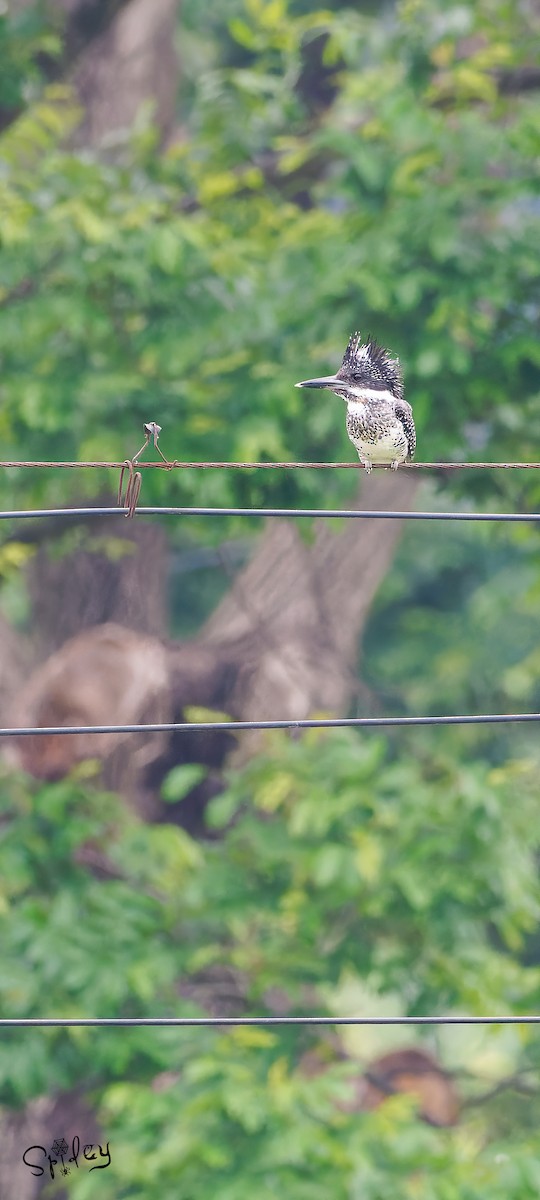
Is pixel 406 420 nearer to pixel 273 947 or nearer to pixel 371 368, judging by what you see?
pixel 371 368

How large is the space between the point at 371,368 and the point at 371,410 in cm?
33

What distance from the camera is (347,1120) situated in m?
6.78

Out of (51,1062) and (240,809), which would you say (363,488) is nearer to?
(240,809)

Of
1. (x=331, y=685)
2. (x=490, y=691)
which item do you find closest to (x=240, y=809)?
(x=331, y=685)

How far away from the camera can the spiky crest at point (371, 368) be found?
5637 mm

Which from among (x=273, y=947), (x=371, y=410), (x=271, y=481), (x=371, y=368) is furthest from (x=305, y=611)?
(x=371, y=410)

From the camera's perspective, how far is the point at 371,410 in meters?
5.51

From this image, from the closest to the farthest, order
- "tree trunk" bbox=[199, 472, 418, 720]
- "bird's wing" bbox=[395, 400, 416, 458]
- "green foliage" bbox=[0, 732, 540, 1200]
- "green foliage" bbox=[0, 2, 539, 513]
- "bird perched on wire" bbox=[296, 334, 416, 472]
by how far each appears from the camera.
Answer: "bird perched on wire" bbox=[296, 334, 416, 472] < "bird's wing" bbox=[395, 400, 416, 458] < "green foliage" bbox=[0, 732, 540, 1200] < "green foliage" bbox=[0, 2, 539, 513] < "tree trunk" bbox=[199, 472, 418, 720]

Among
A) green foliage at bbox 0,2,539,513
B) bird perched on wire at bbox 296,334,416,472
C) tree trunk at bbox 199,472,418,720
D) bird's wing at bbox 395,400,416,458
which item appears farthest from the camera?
tree trunk at bbox 199,472,418,720

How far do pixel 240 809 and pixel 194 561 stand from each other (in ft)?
14.1

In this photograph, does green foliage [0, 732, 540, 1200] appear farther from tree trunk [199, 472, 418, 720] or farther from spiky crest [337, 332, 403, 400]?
spiky crest [337, 332, 403, 400]

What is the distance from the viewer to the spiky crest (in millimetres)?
5637

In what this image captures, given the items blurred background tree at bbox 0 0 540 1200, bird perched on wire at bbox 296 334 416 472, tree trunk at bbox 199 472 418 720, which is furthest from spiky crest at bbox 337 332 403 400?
tree trunk at bbox 199 472 418 720

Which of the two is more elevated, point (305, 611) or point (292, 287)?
point (292, 287)
